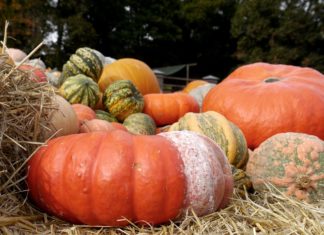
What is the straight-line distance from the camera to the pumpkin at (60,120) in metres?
2.04

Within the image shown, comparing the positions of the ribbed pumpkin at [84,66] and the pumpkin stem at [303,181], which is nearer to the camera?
the pumpkin stem at [303,181]

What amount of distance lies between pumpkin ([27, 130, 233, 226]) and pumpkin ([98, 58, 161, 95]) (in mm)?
2604

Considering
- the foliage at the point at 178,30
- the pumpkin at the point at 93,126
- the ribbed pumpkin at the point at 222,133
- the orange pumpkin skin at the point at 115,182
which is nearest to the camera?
the orange pumpkin skin at the point at 115,182

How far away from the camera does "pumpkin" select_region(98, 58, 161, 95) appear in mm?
4315

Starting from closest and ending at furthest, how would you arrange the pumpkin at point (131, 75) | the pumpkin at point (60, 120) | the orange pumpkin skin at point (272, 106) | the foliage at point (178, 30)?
the pumpkin at point (60, 120)
the orange pumpkin skin at point (272, 106)
the pumpkin at point (131, 75)
the foliage at point (178, 30)

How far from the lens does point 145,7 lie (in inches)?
1161

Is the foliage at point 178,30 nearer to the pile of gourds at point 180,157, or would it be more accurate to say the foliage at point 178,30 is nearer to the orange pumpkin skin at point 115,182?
the pile of gourds at point 180,157

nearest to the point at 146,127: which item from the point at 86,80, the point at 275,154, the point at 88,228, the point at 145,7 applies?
the point at 86,80

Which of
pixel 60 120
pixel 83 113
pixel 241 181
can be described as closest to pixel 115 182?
pixel 60 120

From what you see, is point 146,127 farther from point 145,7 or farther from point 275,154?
point 145,7

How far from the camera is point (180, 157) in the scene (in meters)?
1.63

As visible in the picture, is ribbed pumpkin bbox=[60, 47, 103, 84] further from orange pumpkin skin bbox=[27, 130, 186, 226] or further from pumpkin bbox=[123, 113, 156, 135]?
orange pumpkin skin bbox=[27, 130, 186, 226]

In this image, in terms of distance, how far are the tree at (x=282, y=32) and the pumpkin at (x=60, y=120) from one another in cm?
2319

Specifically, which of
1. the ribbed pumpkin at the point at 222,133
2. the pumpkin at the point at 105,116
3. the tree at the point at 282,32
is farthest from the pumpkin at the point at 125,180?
the tree at the point at 282,32
